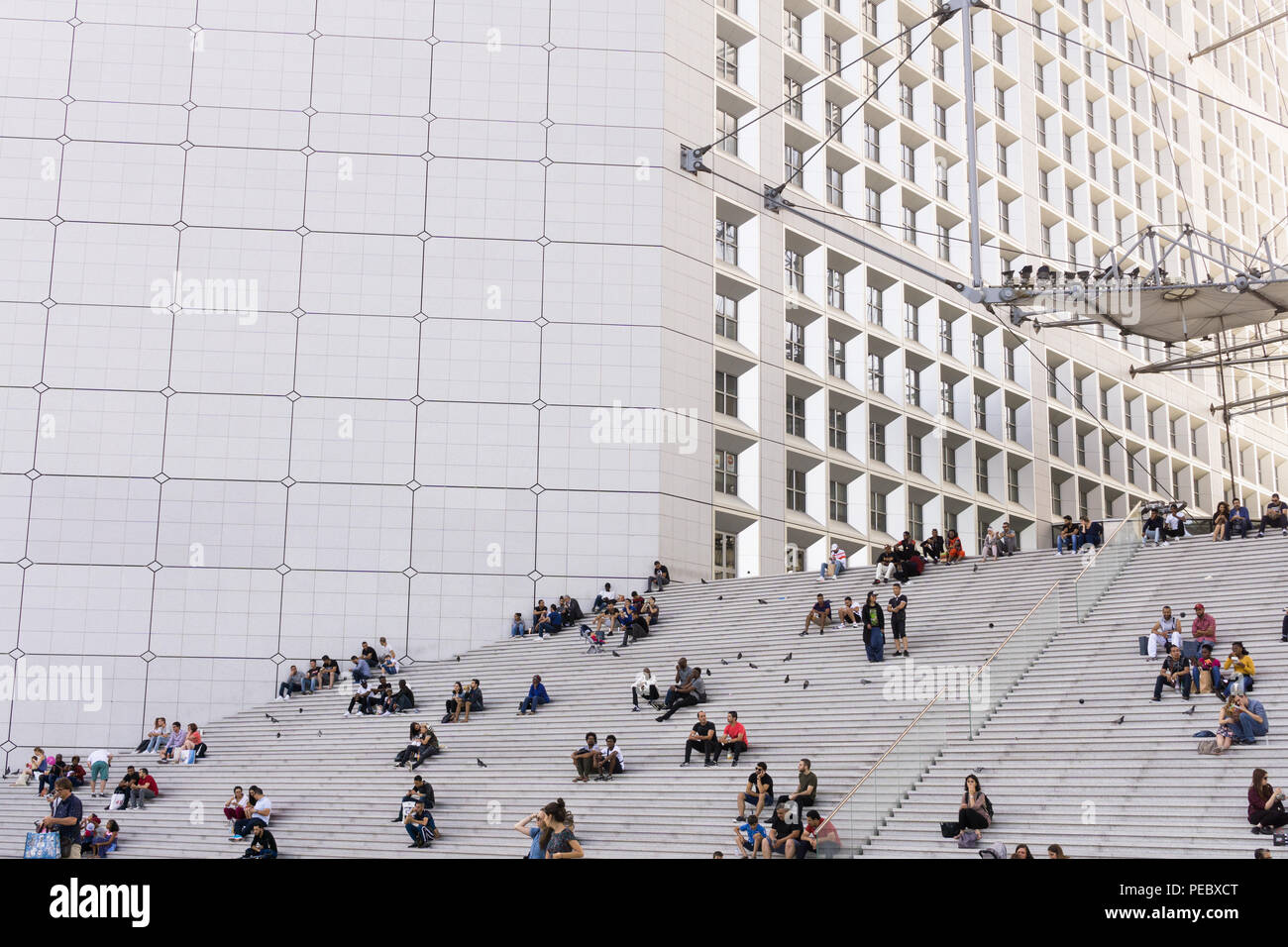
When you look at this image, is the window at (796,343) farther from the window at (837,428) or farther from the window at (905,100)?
the window at (905,100)

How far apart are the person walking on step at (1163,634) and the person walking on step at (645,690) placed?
8854 mm

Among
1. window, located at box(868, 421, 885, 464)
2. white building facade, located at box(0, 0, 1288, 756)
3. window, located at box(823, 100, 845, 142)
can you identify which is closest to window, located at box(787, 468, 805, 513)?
white building facade, located at box(0, 0, 1288, 756)

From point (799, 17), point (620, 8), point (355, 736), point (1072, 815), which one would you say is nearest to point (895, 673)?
point (1072, 815)

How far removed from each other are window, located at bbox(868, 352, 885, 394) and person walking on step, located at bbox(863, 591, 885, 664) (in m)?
19.4

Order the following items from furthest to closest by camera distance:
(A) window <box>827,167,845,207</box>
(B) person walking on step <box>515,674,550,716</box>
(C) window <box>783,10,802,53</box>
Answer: (A) window <box>827,167,845,207</box> → (C) window <box>783,10,802,53</box> → (B) person walking on step <box>515,674,550,716</box>

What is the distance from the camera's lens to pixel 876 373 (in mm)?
44875

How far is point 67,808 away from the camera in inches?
805

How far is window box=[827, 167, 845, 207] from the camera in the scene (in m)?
44.6

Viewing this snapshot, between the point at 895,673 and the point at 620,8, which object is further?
the point at 620,8

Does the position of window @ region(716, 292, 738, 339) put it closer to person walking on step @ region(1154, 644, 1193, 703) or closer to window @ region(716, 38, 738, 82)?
window @ region(716, 38, 738, 82)

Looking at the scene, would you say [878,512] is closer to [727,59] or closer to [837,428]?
[837,428]

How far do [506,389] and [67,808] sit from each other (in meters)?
18.9

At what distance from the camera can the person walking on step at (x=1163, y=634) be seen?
888 inches
